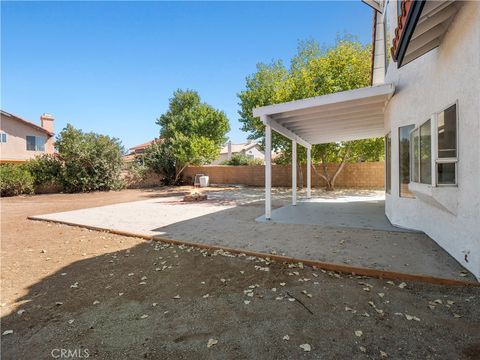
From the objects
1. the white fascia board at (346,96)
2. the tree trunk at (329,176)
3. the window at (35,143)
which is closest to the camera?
the white fascia board at (346,96)

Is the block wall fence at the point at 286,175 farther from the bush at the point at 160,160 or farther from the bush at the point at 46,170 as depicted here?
the bush at the point at 46,170

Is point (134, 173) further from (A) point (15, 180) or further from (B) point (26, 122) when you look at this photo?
(B) point (26, 122)

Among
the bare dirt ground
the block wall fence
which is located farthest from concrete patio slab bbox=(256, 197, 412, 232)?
the block wall fence

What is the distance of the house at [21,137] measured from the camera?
21781mm

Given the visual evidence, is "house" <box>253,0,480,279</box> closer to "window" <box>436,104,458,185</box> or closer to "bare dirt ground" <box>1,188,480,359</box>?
"window" <box>436,104,458,185</box>

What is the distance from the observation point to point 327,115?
715cm

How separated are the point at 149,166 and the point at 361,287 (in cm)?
2043

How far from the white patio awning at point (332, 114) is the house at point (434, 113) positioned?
0.03 metres

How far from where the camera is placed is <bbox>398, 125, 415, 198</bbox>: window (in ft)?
17.9

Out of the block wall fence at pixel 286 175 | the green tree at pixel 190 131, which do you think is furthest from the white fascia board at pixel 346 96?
the green tree at pixel 190 131

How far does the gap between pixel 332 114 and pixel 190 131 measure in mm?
18159

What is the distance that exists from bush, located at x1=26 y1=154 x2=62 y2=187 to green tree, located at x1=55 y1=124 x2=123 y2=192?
0.32 m
